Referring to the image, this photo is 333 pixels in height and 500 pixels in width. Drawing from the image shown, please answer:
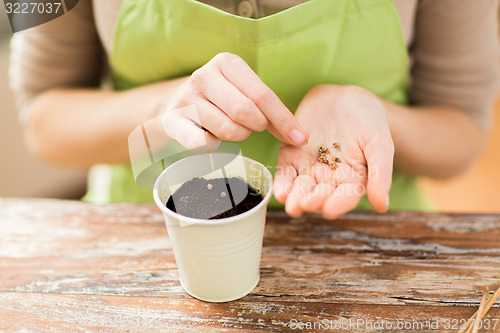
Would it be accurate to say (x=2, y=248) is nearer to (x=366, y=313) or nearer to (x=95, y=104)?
(x=95, y=104)

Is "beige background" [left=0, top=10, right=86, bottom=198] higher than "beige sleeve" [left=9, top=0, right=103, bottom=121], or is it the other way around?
"beige sleeve" [left=9, top=0, right=103, bottom=121]

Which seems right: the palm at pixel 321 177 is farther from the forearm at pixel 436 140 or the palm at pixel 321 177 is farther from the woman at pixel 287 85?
the forearm at pixel 436 140

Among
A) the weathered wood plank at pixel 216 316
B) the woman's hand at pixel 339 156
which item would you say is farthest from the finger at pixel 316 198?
the weathered wood plank at pixel 216 316

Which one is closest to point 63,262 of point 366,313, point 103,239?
point 103,239

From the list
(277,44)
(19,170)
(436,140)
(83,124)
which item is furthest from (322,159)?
(19,170)

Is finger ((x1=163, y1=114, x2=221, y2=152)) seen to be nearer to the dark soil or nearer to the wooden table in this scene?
the dark soil

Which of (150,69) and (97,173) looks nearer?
(150,69)

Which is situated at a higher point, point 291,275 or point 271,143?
point 271,143

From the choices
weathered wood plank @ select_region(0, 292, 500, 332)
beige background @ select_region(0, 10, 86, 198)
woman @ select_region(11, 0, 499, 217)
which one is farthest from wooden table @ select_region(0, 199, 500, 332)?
beige background @ select_region(0, 10, 86, 198)
